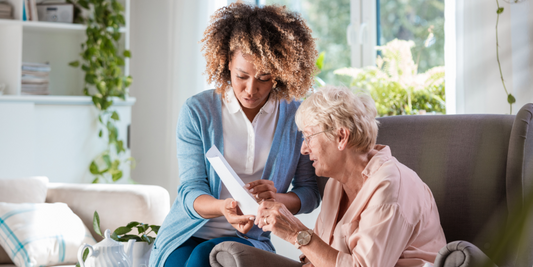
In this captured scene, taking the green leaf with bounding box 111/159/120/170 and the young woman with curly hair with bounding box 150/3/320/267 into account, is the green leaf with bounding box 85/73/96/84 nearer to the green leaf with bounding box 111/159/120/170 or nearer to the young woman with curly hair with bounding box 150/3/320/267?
the green leaf with bounding box 111/159/120/170

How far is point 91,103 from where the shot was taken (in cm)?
300

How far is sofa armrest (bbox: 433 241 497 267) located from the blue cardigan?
0.54m

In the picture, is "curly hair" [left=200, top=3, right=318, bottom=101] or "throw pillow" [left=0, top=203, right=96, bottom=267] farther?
"throw pillow" [left=0, top=203, right=96, bottom=267]

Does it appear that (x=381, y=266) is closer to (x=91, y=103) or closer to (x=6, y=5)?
(x=91, y=103)

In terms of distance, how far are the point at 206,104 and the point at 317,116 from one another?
402 millimetres

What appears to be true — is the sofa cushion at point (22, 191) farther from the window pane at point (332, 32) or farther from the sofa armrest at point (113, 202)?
the window pane at point (332, 32)

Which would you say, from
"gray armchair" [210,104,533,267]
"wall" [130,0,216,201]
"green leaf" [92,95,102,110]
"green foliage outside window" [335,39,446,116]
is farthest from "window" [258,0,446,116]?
"green leaf" [92,95,102,110]

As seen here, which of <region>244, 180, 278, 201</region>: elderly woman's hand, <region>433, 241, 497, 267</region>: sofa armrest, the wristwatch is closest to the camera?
<region>433, 241, 497, 267</region>: sofa armrest

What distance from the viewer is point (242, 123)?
5.10 ft

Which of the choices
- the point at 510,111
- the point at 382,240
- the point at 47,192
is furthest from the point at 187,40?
the point at 382,240

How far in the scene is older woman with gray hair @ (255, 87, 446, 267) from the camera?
1134 millimetres

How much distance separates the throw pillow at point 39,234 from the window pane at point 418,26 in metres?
2.07

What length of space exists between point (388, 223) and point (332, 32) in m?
2.17

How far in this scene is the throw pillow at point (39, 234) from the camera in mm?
1928
